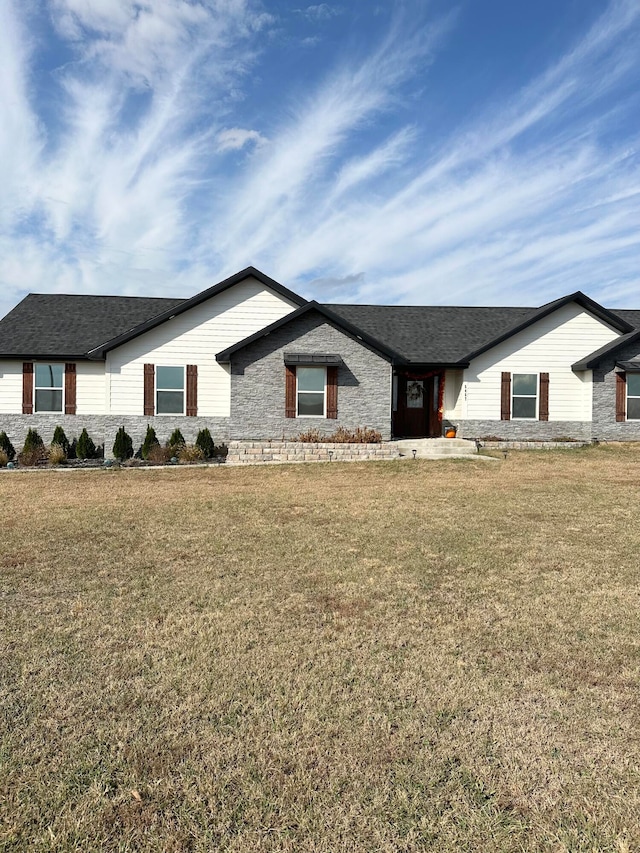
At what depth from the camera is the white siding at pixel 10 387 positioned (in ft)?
58.7

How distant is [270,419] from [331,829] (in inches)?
612

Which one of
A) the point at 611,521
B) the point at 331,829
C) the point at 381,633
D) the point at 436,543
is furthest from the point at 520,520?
the point at 331,829

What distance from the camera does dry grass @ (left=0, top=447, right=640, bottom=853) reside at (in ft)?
7.42

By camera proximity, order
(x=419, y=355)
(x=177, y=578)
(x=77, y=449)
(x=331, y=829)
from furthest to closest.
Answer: (x=419, y=355)
(x=77, y=449)
(x=177, y=578)
(x=331, y=829)

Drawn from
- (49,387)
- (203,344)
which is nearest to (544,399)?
(203,344)

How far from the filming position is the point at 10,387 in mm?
17984

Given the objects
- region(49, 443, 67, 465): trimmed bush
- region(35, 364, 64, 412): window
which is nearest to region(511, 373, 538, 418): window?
region(49, 443, 67, 465): trimmed bush

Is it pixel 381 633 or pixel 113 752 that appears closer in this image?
pixel 113 752

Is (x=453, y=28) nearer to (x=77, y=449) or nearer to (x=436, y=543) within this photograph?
(x=436, y=543)

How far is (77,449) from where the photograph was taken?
1716 centimetres

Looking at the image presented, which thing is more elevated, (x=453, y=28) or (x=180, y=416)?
(x=453, y=28)

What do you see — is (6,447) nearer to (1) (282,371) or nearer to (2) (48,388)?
(2) (48,388)

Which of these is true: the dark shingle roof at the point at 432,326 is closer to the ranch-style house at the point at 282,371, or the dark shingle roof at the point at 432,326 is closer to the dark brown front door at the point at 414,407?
the ranch-style house at the point at 282,371

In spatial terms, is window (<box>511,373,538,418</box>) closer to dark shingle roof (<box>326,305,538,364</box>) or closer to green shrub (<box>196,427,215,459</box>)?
dark shingle roof (<box>326,305,538,364</box>)
